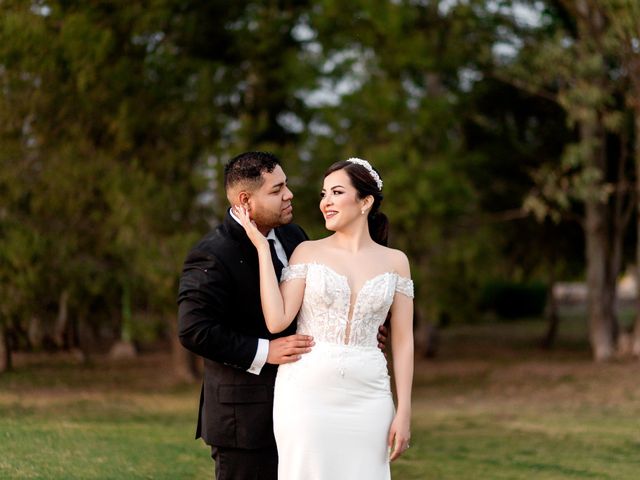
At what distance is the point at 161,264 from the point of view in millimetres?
17172

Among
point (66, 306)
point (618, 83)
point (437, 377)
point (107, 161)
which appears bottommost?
point (437, 377)

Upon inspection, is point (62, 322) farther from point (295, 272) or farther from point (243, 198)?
point (295, 272)

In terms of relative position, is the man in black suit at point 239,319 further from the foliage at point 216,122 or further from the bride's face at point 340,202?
the foliage at point 216,122

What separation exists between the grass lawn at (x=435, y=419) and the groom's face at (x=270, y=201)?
3.27m

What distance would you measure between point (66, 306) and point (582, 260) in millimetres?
14190

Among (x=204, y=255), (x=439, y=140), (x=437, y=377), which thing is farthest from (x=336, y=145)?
(x=204, y=255)

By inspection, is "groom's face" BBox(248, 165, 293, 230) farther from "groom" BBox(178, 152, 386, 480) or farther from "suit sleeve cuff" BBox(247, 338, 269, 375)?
"suit sleeve cuff" BBox(247, 338, 269, 375)

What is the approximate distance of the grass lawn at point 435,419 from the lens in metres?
8.38

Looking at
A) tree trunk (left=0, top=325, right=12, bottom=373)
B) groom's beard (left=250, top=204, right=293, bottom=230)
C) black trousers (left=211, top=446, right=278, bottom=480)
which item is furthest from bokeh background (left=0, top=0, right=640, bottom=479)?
groom's beard (left=250, top=204, right=293, bottom=230)

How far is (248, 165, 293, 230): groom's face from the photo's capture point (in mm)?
4109

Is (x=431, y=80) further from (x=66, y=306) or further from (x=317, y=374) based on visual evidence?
(x=317, y=374)

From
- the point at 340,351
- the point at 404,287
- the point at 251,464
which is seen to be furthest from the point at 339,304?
the point at 251,464

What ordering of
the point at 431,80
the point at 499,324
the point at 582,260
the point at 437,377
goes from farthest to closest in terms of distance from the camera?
the point at 499,324
the point at 582,260
the point at 431,80
the point at 437,377

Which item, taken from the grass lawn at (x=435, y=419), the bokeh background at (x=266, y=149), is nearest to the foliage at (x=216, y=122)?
the bokeh background at (x=266, y=149)
